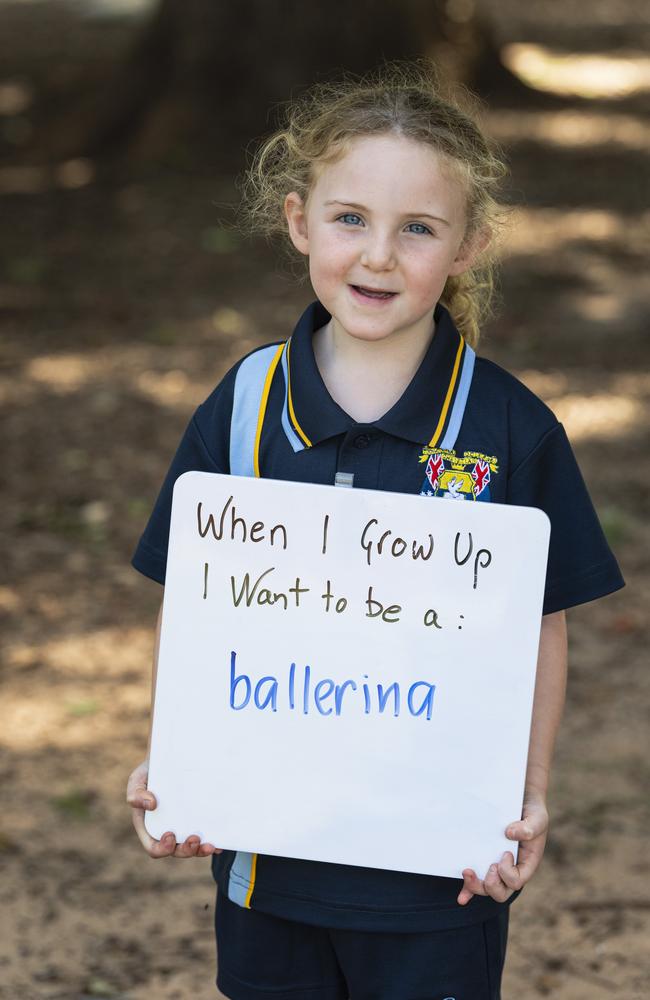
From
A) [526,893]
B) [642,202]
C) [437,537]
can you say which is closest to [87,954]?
[526,893]

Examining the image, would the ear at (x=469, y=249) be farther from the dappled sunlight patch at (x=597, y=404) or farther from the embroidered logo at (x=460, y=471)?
the dappled sunlight patch at (x=597, y=404)

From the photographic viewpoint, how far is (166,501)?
2039mm

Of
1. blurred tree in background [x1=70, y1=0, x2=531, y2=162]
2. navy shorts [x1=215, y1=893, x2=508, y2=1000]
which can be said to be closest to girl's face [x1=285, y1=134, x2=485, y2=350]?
navy shorts [x1=215, y1=893, x2=508, y2=1000]

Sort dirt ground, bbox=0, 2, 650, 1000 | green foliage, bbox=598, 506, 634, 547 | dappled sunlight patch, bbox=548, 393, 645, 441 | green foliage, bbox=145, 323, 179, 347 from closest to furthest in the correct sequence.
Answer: dirt ground, bbox=0, 2, 650, 1000
green foliage, bbox=598, 506, 634, 547
dappled sunlight patch, bbox=548, 393, 645, 441
green foliage, bbox=145, 323, 179, 347

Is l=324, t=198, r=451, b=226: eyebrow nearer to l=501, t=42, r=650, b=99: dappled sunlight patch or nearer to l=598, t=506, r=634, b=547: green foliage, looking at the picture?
l=598, t=506, r=634, b=547: green foliage

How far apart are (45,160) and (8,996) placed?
7163mm

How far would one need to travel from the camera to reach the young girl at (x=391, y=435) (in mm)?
1862

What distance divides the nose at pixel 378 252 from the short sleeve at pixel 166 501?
0.35 metres

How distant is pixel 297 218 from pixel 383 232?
23cm

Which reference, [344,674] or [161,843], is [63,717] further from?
[344,674]

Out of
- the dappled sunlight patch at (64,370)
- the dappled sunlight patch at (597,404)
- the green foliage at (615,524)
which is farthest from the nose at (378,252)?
the dappled sunlight patch at (64,370)

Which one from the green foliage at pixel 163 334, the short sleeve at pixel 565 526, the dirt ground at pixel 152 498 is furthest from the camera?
the green foliage at pixel 163 334

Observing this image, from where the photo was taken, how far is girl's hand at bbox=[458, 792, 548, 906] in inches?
73.0

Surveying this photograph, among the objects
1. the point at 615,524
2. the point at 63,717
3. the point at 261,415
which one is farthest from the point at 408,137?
the point at 615,524
